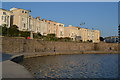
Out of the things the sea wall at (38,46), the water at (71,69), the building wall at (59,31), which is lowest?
the water at (71,69)

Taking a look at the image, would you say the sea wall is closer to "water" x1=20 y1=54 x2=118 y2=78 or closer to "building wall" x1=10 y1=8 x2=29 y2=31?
"water" x1=20 y1=54 x2=118 y2=78

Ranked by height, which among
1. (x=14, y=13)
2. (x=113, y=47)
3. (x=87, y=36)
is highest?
(x=14, y=13)

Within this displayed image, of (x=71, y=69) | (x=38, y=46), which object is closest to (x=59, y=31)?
(x=38, y=46)

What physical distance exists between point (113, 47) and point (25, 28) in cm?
3867

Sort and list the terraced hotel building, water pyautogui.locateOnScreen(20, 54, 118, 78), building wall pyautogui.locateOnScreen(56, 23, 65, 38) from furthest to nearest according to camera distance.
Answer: building wall pyautogui.locateOnScreen(56, 23, 65, 38) < the terraced hotel building < water pyautogui.locateOnScreen(20, 54, 118, 78)

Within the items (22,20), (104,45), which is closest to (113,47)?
(104,45)

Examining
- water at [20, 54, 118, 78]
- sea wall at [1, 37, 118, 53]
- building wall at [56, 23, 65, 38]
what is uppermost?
building wall at [56, 23, 65, 38]

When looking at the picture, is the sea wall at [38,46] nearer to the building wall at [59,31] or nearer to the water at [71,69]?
the water at [71,69]

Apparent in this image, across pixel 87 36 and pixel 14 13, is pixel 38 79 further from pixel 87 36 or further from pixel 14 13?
pixel 87 36

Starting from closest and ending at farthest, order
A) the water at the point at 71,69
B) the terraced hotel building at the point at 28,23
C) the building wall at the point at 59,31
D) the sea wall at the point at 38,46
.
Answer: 1. the water at the point at 71,69
2. the sea wall at the point at 38,46
3. the terraced hotel building at the point at 28,23
4. the building wall at the point at 59,31

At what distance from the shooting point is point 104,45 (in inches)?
2173

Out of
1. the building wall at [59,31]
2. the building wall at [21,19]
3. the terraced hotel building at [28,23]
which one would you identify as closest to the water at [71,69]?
the terraced hotel building at [28,23]

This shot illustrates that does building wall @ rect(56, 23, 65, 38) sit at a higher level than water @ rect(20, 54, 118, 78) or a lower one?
higher

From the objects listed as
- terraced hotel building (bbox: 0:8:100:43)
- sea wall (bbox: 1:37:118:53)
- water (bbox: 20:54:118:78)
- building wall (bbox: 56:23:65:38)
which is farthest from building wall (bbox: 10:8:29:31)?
water (bbox: 20:54:118:78)
